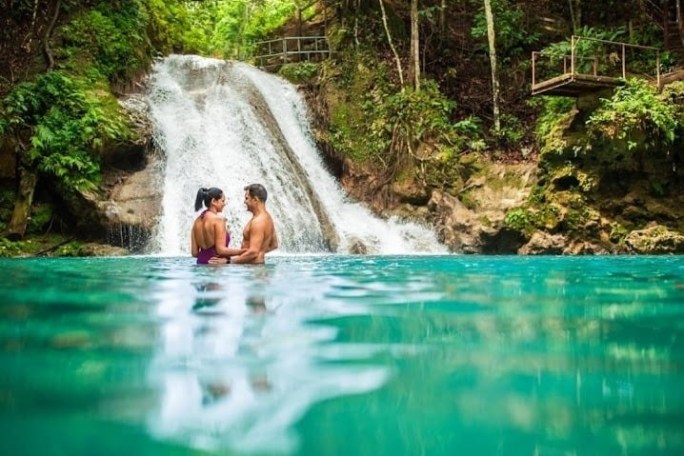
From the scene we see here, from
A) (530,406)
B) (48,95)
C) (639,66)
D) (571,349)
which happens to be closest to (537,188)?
(639,66)

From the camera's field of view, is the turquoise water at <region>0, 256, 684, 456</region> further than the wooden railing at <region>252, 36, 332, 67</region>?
No

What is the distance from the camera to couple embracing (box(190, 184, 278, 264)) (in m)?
6.86

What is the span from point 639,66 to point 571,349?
48.7ft

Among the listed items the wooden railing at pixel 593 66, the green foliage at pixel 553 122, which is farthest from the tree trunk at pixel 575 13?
the green foliage at pixel 553 122

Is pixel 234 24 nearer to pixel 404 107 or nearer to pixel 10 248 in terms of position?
pixel 404 107

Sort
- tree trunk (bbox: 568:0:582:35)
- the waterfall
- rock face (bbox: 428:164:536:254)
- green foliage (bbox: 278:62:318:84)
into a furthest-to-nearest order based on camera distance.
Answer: green foliage (bbox: 278:62:318:84) < tree trunk (bbox: 568:0:582:35) < the waterfall < rock face (bbox: 428:164:536:254)

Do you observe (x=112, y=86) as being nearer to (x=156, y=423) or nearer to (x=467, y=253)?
(x=467, y=253)

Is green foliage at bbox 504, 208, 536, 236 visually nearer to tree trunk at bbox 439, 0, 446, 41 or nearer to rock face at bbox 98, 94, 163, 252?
rock face at bbox 98, 94, 163, 252

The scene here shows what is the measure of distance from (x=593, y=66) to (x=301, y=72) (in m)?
8.49

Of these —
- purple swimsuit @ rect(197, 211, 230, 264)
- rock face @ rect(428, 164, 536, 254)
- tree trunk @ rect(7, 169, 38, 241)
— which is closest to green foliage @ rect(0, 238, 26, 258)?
tree trunk @ rect(7, 169, 38, 241)

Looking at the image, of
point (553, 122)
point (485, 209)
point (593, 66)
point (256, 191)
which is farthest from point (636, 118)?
point (256, 191)

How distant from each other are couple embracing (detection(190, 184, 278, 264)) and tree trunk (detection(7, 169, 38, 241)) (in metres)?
6.40

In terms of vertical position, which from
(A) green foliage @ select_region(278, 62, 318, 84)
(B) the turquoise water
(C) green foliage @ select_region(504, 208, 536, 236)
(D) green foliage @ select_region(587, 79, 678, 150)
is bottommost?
(B) the turquoise water

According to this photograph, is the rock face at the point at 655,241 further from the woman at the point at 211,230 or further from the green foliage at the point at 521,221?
the woman at the point at 211,230
